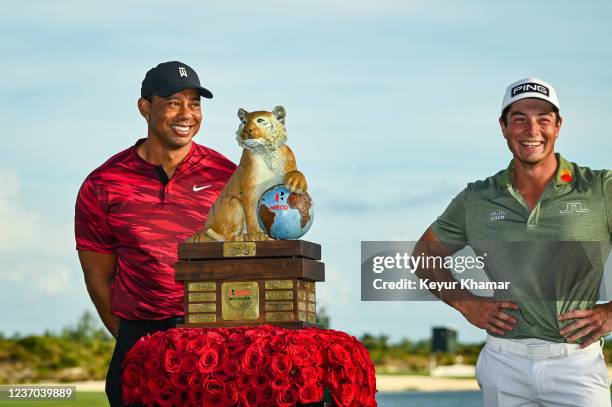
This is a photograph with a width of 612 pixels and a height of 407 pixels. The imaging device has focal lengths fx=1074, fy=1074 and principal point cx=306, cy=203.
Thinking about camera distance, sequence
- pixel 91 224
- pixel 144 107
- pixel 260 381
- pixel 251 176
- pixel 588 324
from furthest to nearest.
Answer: pixel 91 224, pixel 144 107, pixel 251 176, pixel 260 381, pixel 588 324

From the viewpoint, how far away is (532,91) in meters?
7.05

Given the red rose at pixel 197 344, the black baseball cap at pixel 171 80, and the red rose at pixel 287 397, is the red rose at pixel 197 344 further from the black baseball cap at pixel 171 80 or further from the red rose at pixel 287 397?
the black baseball cap at pixel 171 80

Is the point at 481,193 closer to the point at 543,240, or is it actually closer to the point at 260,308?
the point at 543,240

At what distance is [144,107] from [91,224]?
1.08 meters

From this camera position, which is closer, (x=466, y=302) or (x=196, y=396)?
(x=196, y=396)

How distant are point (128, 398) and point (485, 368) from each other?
2.43 m

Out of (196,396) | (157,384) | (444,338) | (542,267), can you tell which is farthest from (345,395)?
(444,338)

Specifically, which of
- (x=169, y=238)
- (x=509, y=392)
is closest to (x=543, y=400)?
(x=509, y=392)

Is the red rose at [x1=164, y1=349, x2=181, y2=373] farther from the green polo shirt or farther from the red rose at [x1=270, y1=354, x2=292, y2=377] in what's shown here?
the green polo shirt

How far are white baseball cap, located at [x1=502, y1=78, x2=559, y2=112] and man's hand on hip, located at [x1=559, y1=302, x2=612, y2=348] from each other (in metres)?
1.35

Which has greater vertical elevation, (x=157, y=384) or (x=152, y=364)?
(x=152, y=364)

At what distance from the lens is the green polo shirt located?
6969 millimetres

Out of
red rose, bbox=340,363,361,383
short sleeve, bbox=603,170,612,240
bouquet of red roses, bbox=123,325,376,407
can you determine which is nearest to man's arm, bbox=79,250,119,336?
bouquet of red roses, bbox=123,325,376,407

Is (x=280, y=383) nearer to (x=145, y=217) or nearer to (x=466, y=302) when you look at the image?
(x=466, y=302)
